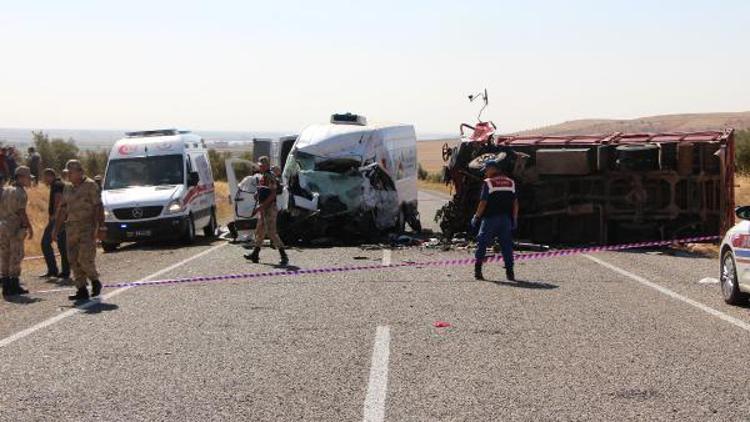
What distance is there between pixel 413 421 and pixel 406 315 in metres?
4.16

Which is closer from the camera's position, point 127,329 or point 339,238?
point 127,329

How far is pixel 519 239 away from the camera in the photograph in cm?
1909

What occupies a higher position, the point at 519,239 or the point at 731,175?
the point at 731,175

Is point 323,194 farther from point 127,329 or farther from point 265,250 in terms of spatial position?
point 127,329

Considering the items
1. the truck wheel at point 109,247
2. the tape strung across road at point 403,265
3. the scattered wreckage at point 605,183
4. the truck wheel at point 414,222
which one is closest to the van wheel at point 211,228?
the truck wheel at point 109,247

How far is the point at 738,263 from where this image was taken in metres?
10.6

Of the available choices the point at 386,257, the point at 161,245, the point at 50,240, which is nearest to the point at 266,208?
the point at 386,257

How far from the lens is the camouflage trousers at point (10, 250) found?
13.3 m

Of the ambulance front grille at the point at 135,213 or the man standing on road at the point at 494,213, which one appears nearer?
the man standing on road at the point at 494,213

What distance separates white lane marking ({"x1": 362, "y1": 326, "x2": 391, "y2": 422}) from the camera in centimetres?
621

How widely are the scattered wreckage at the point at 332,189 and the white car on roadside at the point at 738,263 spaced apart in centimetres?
950

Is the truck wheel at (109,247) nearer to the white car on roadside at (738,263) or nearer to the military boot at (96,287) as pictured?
the military boot at (96,287)

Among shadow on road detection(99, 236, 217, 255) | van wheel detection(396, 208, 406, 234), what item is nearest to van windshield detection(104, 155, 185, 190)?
shadow on road detection(99, 236, 217, 255)

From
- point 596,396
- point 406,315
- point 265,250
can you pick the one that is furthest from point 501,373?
point 265,250
